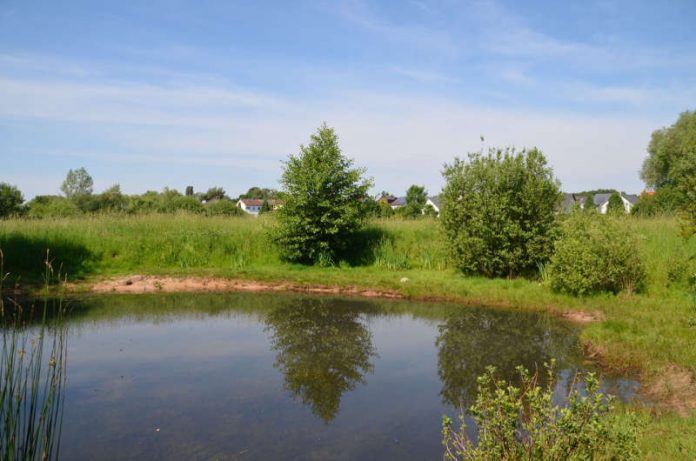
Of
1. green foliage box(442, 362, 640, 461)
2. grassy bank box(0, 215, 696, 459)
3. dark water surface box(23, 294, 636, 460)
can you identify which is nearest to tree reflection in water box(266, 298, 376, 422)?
dark water surface box(23, 294, 636, 460)

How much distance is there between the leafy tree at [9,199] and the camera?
155 ft

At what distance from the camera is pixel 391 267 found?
2230 centimetres

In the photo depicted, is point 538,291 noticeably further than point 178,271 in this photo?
No

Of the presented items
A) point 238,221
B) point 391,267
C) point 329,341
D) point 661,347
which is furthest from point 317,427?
point 238,221

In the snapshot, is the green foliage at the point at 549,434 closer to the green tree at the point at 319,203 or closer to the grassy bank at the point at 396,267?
the grassy bank at the point at 396,267

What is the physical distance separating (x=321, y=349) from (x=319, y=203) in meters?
10.3

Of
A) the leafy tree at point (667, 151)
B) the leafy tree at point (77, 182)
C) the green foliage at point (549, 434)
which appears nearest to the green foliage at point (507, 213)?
the green foliage at point (549, 434)

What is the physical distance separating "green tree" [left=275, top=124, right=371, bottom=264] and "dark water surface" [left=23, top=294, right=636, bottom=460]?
17.2ft

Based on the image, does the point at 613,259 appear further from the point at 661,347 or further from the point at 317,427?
the point at 317,427

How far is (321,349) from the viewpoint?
469 inches

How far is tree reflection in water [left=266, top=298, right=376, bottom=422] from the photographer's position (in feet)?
30.5

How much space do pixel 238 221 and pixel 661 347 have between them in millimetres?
20419

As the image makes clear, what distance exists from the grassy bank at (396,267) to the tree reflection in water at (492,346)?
94cm

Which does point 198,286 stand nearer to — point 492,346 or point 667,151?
point 492,346
